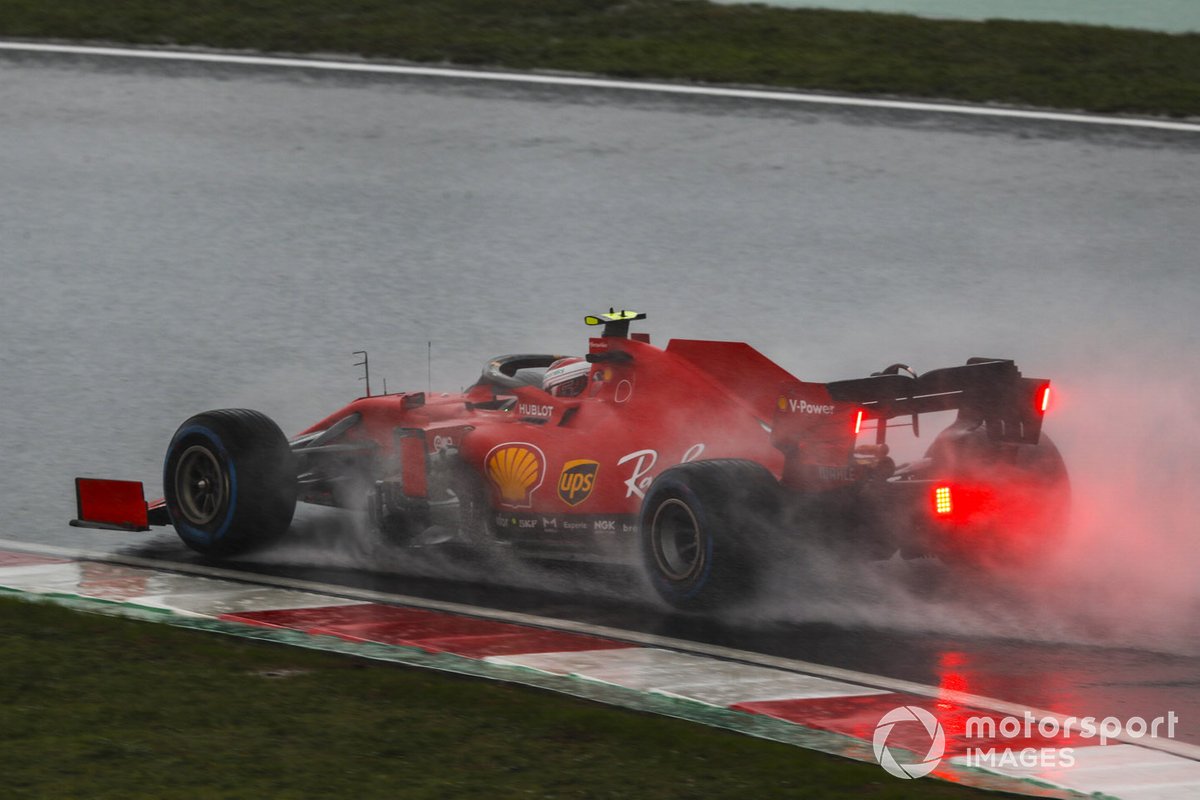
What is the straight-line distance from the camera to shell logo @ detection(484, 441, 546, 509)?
8.26 metres

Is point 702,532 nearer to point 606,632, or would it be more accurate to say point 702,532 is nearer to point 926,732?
point 606,632

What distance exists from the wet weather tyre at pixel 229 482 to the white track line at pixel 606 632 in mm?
185

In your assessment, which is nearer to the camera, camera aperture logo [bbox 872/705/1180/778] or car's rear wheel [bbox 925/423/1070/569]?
camera aperture logo [bbox 872/705/1180/778]

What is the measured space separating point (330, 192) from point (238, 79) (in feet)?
8.37

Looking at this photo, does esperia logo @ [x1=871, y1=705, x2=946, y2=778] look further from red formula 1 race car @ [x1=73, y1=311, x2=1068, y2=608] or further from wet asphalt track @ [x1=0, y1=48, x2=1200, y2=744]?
red formula 1 race car @ [x1=73, y1=311, x2=1068, y2=608]

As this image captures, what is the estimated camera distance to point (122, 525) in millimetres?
8820

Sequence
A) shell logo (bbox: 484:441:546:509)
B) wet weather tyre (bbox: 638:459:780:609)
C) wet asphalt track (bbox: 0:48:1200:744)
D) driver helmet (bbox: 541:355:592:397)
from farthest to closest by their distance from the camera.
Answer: driver helmet (bbox: 541:355:592:397) → shell logo (bbox: 484:441:546:509) → wet asphalt track (bbox: 0:48:1200:744) → wet weather tyre (bbox: 638:459:780:609)

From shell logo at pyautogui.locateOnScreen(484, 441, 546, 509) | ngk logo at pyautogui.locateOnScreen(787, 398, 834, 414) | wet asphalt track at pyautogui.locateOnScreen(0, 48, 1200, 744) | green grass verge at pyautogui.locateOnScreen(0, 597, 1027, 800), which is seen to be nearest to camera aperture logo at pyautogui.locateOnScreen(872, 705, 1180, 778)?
green grass verge at pyautogui.locateOnScreen(0, 597, 1027, 800)

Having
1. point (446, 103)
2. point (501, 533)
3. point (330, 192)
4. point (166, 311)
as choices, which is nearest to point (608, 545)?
point (501, 533)

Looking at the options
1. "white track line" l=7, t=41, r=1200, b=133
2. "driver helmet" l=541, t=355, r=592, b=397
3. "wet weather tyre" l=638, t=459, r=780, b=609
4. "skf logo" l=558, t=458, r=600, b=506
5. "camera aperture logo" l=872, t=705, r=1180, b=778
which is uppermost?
"white track line" l=7, t=41, r=1200, b=133

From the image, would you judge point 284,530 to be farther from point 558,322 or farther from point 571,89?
point 571,89

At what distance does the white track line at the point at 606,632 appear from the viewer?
6.50 metres

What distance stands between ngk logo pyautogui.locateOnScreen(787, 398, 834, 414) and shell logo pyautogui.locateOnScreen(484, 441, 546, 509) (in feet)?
3.95

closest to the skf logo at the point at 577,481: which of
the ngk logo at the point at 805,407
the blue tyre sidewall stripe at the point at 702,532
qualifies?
the blue tyre sidewall stripe at the point at 702,532
